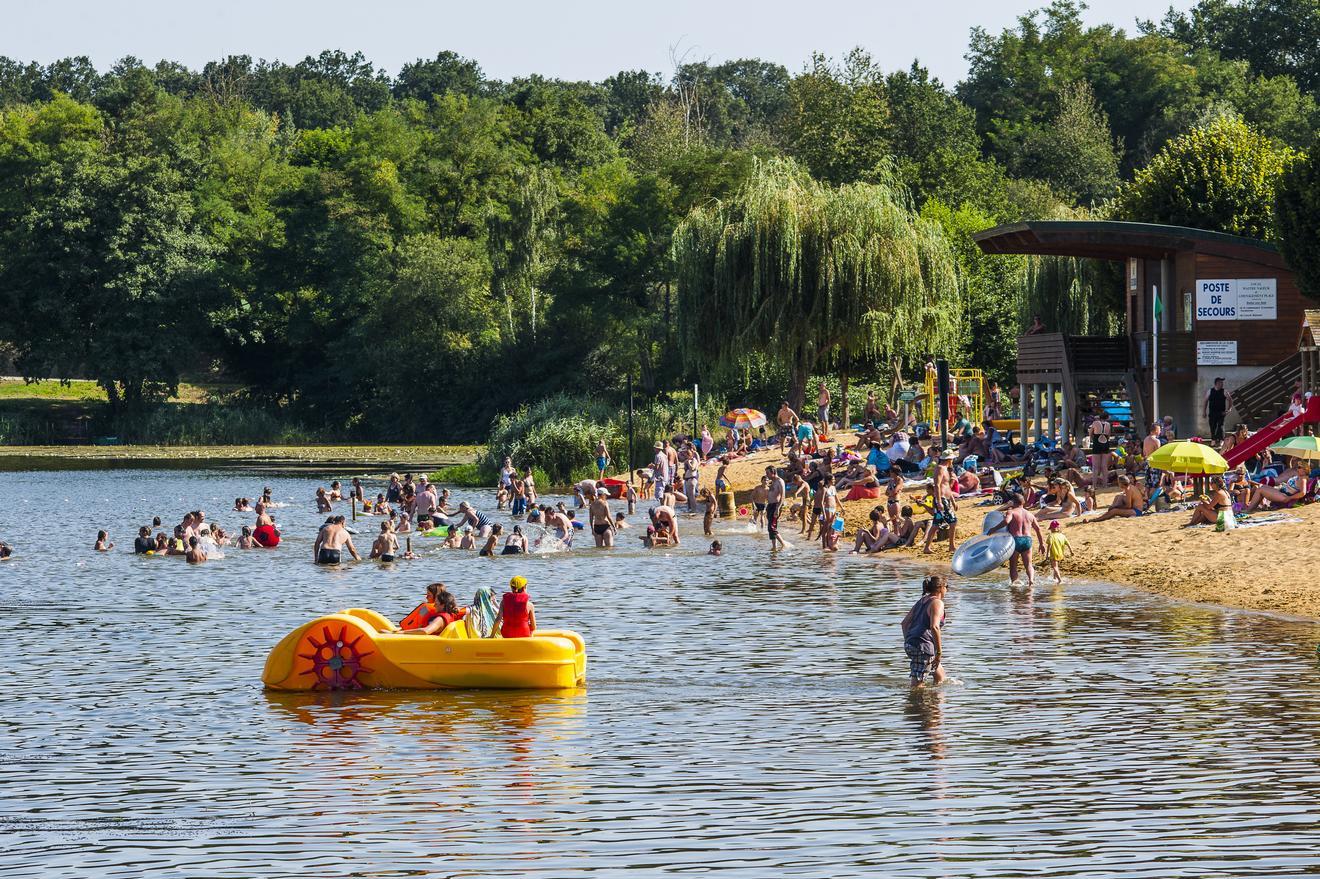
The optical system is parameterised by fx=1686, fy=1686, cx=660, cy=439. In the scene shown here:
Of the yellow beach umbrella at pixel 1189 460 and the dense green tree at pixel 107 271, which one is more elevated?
the dense green tree at pixel 107 271

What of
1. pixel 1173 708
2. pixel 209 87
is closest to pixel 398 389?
pixel 209 87

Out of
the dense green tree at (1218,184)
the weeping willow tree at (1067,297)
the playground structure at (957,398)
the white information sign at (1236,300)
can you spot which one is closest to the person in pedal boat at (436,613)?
the white information sign at (1236,300)

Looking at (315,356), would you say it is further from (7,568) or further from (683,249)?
(7,568)

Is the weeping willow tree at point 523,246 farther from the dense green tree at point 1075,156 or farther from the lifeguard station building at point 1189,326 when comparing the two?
the lifeguard station building at point 1189,326

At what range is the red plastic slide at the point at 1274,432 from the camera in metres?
31.6

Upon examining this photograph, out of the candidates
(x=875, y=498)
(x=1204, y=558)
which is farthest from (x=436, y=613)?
(x=875, y=498)

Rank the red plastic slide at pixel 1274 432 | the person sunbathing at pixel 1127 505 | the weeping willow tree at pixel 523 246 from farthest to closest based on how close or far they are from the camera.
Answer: the weeping willow tree at pixel 523 246
the red plastic slide at pixel 1274 432
the person sunbathing at pixel 1127 505

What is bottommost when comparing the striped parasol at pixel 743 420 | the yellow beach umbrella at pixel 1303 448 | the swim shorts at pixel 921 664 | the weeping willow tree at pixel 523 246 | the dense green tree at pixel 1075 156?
the swim shorts at pixel 921 664

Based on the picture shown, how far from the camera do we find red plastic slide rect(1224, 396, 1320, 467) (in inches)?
1246

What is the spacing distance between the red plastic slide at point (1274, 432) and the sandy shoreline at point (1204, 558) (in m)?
2.67

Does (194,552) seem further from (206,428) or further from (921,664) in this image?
(206,428)

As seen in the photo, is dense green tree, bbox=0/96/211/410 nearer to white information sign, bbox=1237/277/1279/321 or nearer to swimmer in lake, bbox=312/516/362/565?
swimmer in lake, bbox=312/516/362/565

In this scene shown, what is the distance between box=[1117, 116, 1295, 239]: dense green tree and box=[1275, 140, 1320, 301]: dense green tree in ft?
33.8

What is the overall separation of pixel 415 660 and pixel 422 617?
870 millimetres
